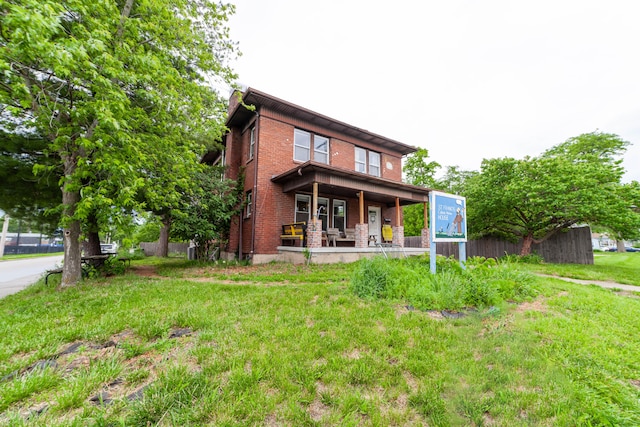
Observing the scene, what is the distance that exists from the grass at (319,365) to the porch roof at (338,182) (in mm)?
5915

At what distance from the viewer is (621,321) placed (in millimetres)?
3598

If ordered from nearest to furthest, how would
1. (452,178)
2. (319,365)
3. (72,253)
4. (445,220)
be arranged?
(319,365)
(445,220)
(72,253)
(452,178)

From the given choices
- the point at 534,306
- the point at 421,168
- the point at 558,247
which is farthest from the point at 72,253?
the point at 421,168

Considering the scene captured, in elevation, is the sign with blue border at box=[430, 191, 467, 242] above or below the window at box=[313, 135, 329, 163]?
below

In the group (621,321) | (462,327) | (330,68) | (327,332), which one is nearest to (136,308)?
(327,332)

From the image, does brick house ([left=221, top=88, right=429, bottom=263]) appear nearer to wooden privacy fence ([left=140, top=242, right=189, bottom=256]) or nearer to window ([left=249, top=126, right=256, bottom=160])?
window ([left=249, top=126, right=256, bottom=160])

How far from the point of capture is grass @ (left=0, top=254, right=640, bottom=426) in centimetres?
179

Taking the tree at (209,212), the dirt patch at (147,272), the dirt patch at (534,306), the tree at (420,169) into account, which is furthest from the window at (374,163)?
the dirt patch at (147,272)

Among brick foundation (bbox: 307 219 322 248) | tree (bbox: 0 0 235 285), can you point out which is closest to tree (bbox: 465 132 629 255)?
brick foundation (bbox: 307 219 322 248)

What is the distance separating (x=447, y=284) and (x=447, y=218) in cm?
181

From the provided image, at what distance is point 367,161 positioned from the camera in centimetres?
1403

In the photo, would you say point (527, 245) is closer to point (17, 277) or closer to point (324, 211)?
point (324, 211)

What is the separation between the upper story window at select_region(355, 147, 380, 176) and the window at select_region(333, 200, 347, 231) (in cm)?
226

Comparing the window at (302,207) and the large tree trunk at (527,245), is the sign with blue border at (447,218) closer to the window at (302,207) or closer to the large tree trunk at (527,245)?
the window at (302,207)
